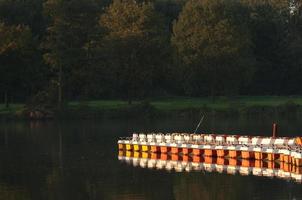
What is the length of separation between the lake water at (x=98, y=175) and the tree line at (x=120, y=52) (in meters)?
25.5

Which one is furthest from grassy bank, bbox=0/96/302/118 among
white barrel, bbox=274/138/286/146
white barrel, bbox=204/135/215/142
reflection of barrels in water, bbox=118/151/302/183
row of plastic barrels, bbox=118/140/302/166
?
white barrel, bbox=274/138/286/146

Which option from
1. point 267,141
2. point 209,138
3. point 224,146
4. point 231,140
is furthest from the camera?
point 209,138

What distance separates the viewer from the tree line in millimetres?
126875

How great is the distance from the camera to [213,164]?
6881 centimetres

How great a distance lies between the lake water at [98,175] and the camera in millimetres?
54562

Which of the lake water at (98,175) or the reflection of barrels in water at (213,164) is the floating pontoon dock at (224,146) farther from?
the lake water at (98,175)

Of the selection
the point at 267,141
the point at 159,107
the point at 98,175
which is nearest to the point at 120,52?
the point at 159,107

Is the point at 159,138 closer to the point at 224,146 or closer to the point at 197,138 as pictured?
the point at 197,138

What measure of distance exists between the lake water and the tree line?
25.5 metres

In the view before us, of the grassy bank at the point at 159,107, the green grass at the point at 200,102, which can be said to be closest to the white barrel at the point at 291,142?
the grassy bank at the point at 159,107

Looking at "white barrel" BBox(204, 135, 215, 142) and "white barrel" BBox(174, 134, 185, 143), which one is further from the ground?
"white barrel" BBox(204, 135, 215, 142)

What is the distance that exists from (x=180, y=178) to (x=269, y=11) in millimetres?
100695

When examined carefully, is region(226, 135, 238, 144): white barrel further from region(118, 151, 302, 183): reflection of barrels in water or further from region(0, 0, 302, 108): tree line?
region(0, 0, 302, 108): tree line

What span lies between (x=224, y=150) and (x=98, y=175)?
39.6 feet
